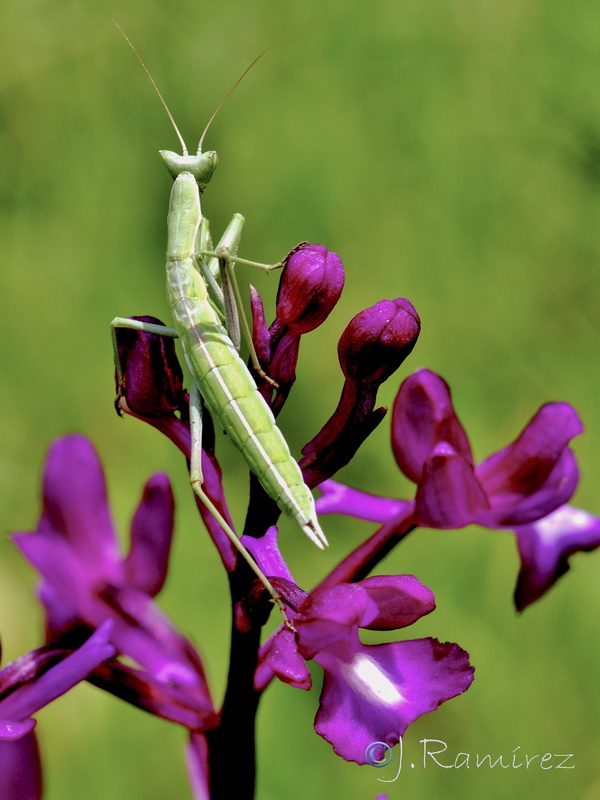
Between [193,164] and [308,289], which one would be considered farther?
[193,164]

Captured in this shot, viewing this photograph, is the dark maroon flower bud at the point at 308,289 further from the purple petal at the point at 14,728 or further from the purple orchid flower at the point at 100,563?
the purple petal at the point at 14,728

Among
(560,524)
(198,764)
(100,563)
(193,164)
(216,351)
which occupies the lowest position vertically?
(198,764)

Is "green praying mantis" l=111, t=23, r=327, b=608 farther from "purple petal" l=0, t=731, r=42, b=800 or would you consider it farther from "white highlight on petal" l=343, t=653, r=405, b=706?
"purple petal" l=0, t=731, r=42, b=800

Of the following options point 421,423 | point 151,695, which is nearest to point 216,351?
point 421,423

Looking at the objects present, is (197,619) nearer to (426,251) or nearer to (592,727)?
(592,727)

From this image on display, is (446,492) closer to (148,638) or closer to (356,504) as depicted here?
(356,504)

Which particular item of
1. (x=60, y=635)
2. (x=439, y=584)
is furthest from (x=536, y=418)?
(x=439, y=584)

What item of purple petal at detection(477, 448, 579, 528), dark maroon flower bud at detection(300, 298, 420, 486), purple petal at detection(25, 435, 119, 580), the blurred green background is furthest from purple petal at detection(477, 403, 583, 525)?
the blurred green background
